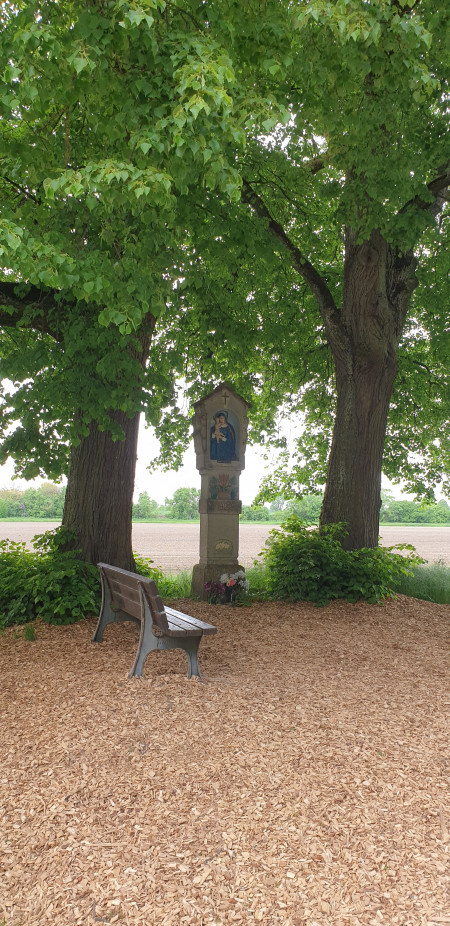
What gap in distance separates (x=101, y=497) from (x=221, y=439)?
7.08 feet

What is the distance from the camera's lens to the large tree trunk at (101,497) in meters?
8.58

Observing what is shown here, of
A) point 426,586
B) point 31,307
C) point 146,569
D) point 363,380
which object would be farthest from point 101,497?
point 426,586

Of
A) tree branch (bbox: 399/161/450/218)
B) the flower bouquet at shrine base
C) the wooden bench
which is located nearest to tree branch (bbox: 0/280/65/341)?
the wooden bench

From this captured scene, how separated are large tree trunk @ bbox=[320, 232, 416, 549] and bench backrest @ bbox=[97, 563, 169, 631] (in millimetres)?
4453

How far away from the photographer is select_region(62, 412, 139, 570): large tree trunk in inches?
338

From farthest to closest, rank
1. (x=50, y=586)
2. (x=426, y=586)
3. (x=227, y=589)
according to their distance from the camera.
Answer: (x=426, y=586)
(x=227, y=589)
(x=50, y=586)

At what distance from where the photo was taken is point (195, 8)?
5309 mm

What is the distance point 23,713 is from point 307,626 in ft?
12.9

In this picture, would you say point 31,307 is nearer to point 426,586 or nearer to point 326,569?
point 326,569

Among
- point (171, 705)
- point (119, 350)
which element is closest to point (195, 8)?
point (119, 350)

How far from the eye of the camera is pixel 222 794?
3594 mm

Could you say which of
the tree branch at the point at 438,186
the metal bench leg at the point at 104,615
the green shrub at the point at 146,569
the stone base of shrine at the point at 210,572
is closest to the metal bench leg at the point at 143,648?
the metal bench leg at the point at 104,615

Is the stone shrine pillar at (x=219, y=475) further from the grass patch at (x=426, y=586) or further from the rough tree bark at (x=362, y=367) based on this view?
the grass patch at (x=426, y=586)

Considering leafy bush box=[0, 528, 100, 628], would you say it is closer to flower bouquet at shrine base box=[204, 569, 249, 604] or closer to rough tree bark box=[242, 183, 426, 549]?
flower bouquet at shrine base box=[204, 569, 249, 604]
